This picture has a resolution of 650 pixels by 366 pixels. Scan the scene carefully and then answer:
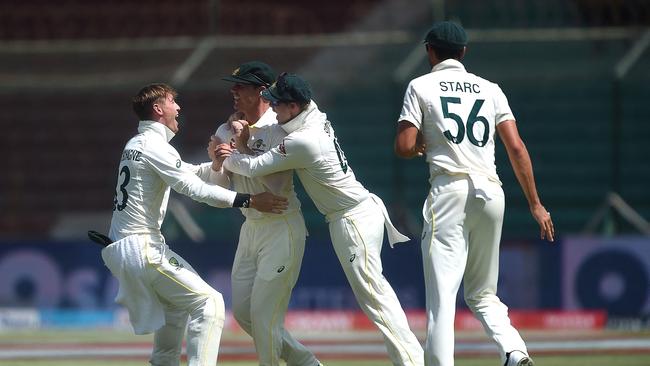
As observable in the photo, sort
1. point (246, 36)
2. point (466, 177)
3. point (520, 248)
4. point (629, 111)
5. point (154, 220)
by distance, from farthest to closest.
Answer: point (246, 36), point (629, 111), point (520, 248), point (154, 220), point (466, 177)

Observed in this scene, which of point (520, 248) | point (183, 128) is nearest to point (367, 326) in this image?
point (520, 248)

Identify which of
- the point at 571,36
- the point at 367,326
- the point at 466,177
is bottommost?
the point at 367,326

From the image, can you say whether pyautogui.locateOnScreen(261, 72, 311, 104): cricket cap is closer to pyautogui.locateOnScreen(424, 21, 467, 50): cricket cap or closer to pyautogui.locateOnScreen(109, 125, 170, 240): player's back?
pyautogui.locateOnScreen(109, 125, 170, 240): player's back

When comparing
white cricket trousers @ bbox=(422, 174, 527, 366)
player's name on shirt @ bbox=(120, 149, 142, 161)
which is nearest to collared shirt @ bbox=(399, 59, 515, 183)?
white cricket trousers @ bbox=(422, 174, 527, 366)

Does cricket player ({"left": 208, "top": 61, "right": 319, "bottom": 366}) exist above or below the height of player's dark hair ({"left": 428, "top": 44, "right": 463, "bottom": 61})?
below

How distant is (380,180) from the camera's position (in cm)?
1759

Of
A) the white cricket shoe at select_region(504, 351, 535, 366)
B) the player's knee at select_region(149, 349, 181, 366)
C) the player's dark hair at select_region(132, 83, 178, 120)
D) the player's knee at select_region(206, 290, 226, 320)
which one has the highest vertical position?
the player's dark hair at select_region(132, 83, 178, 120)

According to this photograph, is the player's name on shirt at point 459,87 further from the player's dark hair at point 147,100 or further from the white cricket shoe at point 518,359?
the player's dark hair at point 147,100

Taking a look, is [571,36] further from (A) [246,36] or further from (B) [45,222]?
(B) [45,222]

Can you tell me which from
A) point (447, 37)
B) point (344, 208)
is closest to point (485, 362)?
point (344, 208)

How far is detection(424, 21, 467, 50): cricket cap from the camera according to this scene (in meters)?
7.66

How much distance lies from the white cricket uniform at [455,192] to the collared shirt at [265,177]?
110 centimetres

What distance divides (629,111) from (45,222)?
338 inches

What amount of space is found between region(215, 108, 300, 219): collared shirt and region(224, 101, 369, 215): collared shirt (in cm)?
14
